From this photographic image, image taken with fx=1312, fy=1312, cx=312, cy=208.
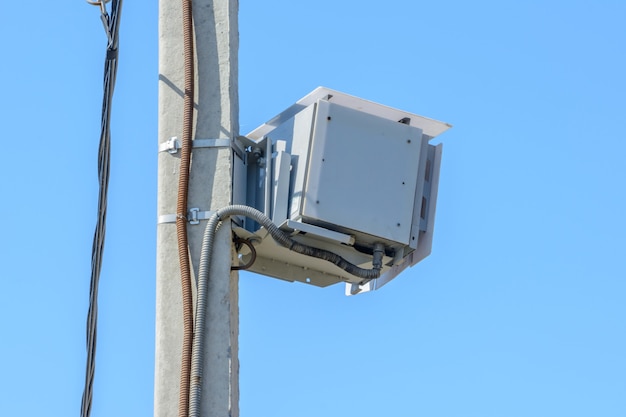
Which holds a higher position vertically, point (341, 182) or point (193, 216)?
point (341, 182)

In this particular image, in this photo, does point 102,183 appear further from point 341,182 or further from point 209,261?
point 341,182

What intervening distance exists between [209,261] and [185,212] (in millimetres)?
284

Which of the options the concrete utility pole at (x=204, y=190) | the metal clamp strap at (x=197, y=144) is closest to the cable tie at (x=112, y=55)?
the concrete utility pole at (x=204, y=190)

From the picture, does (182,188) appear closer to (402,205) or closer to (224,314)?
(224,314)

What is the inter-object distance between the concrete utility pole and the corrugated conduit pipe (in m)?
0.05

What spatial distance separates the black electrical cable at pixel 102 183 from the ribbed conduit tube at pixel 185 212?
0.35m

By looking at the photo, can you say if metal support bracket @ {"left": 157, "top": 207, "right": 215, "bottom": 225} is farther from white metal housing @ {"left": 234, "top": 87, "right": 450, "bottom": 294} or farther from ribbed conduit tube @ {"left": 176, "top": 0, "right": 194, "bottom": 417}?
white metal housing @ {"left": 234, "top": 87, "right": 450, "bottom": 294}

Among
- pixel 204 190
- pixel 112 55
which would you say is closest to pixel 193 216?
pixel 204 190

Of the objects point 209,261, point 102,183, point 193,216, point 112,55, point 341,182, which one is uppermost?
point 112,55

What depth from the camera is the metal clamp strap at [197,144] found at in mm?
6406

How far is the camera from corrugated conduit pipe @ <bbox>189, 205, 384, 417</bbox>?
593cm

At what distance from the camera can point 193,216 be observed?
6297 mm

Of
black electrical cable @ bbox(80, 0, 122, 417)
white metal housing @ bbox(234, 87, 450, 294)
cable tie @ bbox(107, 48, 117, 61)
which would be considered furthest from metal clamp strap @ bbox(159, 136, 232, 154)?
cable tie @ bbox(107, 48, 117, 61)

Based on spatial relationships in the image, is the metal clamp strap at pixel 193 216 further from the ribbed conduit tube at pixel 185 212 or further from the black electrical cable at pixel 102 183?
the black electrical cable at pixel 102 183
